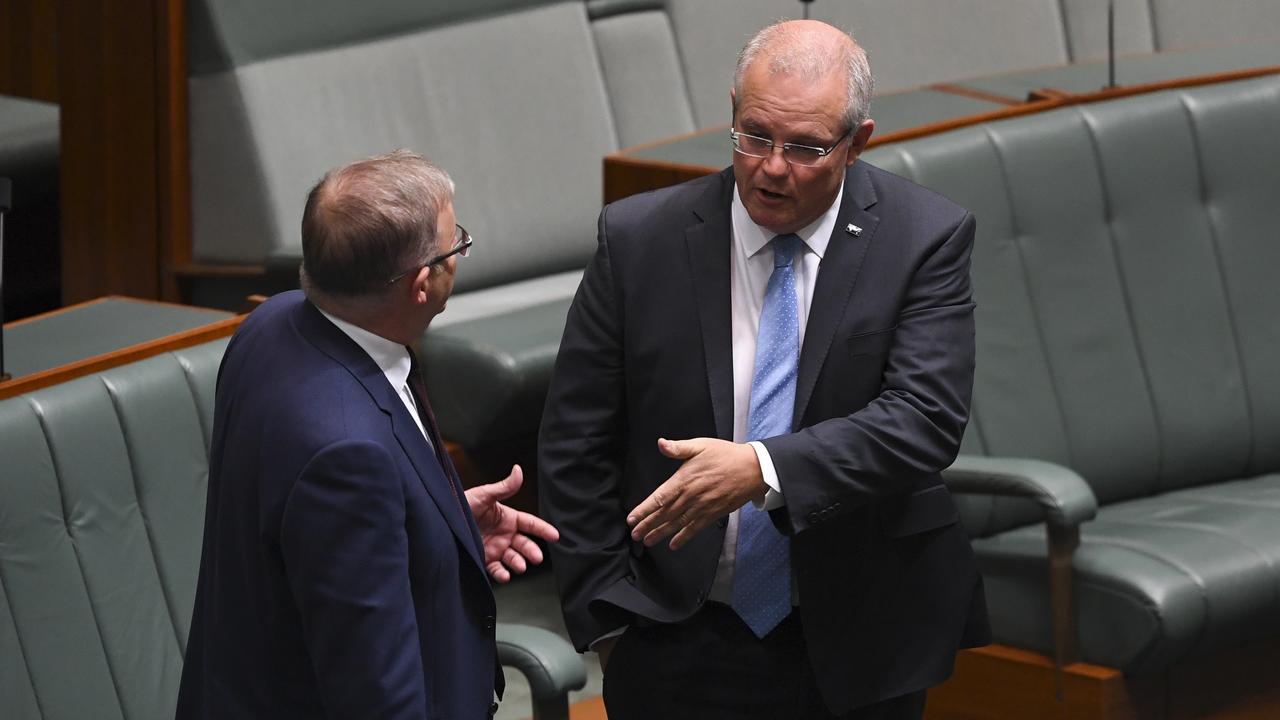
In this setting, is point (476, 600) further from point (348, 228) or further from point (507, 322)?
point (507, 322)

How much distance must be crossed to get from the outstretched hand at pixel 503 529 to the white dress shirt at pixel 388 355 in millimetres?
164

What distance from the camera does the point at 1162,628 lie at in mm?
2221

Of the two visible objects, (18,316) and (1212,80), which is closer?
(1212,80)

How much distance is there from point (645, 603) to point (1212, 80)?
1.46 m

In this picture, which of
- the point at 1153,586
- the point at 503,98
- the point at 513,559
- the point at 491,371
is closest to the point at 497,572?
the point at 513,559

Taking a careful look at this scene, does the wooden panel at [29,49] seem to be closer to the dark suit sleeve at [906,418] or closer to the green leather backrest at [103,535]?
the green leather backrest at [103,535]

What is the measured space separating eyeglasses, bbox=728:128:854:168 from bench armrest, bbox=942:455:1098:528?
0.72 m

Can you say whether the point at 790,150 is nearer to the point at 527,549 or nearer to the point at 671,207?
the point at 671,207

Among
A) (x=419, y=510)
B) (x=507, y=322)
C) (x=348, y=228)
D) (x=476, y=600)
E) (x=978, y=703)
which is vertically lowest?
(x=978, y=703)

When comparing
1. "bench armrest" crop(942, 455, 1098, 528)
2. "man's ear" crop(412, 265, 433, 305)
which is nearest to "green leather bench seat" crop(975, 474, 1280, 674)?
"bench armrest" crop(942, 455, 1098, 528)

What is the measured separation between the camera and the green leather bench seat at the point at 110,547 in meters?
1.73

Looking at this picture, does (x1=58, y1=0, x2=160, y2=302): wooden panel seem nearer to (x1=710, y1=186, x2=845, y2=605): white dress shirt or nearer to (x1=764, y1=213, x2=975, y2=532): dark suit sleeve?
(x1=710, y1=186, x2=845, y2=605): white dress shirt

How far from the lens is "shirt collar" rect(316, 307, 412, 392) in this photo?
1.40m

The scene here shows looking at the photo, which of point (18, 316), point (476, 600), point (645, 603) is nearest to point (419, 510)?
point (476, 600)
